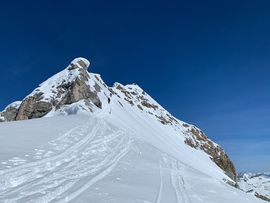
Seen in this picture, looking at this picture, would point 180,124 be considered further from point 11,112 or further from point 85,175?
point 85,175

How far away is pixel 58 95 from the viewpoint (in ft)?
186

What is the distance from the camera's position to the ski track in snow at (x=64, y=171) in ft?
A: 33.2

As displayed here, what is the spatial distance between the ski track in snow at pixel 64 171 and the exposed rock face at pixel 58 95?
28.8 meters

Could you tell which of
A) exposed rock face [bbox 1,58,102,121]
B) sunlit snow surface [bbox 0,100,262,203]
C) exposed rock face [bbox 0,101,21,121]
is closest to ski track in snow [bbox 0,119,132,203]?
sunlit snow surface [bbox 0,100,262,203]


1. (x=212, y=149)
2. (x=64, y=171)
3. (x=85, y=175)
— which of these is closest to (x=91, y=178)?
(x=85, y=175)

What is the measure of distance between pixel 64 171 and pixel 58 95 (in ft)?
144

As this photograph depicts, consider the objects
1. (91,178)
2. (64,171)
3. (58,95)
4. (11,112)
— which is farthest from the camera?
(11,112)

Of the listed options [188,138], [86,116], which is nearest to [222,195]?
Answer: [86,116]

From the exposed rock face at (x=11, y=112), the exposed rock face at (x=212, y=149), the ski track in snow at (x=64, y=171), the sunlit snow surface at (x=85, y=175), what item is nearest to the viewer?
the ski track in snow at (x=64, y=171)

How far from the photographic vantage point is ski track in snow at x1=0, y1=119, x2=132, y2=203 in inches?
398

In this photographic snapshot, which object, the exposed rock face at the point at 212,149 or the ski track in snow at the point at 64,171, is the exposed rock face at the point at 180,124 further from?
the ski track in snow at the point at 64,171

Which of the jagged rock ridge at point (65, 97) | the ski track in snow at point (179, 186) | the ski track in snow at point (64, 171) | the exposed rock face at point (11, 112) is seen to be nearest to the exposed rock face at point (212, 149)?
the jagged rock ridge at point (65, 97)

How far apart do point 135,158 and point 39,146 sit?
5.80m

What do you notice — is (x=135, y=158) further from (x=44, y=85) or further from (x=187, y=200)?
(x=44, y=85)
